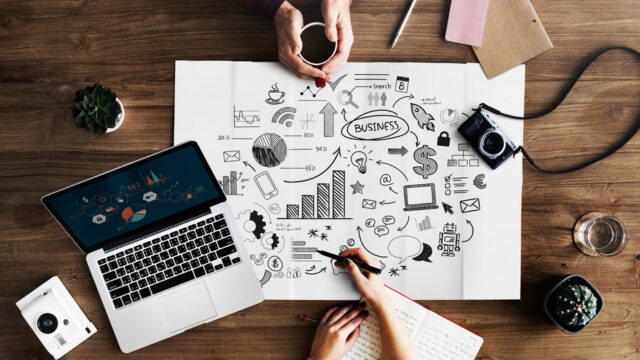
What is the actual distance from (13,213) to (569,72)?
1385mm

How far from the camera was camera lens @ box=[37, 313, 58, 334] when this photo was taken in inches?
36.5

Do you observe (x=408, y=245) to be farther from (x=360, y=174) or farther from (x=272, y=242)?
(x=272, y=242)

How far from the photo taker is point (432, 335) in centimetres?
99

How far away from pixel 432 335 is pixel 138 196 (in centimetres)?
76

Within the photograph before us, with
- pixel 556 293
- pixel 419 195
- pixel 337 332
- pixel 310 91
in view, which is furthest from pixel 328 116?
pixel 556 293

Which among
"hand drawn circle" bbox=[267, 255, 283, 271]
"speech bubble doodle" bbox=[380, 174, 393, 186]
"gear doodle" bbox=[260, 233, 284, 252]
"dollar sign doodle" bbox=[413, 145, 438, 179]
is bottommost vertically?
"hand drawn circle" bbox=[267, 255, 283, 271]

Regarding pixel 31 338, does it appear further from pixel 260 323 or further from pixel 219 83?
pixel 219 83

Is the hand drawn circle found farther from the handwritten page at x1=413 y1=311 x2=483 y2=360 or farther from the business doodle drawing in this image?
the handwritten page at x1=413 y1=311 x2=483 y2=360

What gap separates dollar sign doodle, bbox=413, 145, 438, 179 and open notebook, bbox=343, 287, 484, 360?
289mm

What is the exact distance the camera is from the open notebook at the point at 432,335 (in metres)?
0.99

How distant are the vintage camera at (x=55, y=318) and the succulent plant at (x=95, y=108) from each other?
14.8 inches

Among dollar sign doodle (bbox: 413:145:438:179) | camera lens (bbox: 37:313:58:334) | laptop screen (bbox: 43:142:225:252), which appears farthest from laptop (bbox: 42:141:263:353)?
dollar sign doodle (bbox: 413:145:438:179)

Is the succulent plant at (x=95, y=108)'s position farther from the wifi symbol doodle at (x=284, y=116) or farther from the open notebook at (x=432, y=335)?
the open notebook at (x=432, y=335)

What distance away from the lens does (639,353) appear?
1.02 metres
